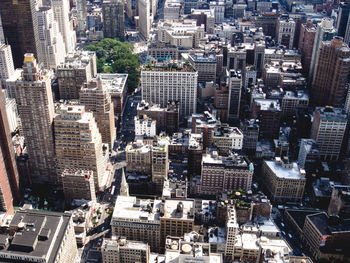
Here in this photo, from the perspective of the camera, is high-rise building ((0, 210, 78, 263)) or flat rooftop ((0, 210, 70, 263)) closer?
high-rise building ((0, 210, 78, 263))

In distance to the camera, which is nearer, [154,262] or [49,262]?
[49,262]

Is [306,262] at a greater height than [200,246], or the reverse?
[200,246]

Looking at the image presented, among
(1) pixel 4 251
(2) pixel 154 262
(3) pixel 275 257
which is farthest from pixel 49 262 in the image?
(3) pixel 275 257

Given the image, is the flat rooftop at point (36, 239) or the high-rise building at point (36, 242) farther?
the flat rooftop at point (36, 239)

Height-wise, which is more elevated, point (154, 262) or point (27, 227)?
point (27, 227)

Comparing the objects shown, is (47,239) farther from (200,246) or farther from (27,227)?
(200,246)

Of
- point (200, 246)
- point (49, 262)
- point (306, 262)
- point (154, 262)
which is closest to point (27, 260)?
point (49, 262)

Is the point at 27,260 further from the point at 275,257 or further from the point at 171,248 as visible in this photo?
the point at 275,257

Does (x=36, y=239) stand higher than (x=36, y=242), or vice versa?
(x=36, y=239)

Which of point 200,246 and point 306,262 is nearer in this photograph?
point 200,246
